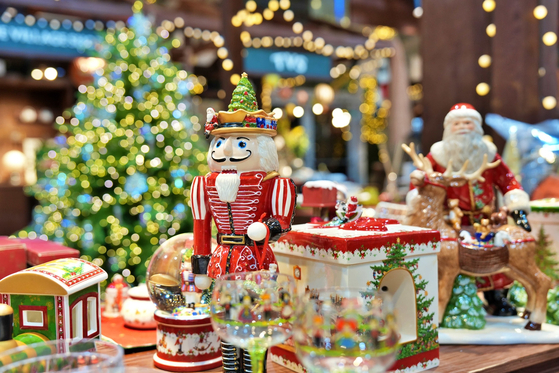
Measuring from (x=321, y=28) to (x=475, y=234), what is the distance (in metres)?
6.30

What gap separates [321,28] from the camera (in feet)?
25.0

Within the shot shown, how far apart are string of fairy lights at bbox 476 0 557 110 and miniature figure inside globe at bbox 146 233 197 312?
1868mm

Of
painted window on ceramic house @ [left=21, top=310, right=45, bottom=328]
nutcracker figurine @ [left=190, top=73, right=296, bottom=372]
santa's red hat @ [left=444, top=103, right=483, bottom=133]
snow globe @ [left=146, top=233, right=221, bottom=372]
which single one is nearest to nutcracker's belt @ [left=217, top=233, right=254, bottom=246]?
nutcracker figurine @ [left=190, top=73, right=296, bottom=372]

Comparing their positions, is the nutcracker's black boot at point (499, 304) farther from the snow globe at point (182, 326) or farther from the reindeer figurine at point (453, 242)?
the snow globe at point (182, 326)

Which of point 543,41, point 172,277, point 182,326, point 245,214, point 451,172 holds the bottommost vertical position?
point 182,326

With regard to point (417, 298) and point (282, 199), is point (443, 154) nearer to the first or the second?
point (417, 298)

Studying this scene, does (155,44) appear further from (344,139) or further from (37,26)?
(344,139)

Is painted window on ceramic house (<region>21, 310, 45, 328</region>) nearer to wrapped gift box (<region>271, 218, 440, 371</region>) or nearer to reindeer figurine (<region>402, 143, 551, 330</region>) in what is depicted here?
wrapped gift box (<region>271, 218, 440, 371</region>)

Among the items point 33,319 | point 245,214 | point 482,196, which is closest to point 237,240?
point 245,214

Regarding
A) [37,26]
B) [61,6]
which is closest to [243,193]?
[61,6]

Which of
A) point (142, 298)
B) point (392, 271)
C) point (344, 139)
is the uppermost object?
point (344, 139)

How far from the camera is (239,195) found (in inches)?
59.3

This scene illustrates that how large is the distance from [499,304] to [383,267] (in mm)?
847

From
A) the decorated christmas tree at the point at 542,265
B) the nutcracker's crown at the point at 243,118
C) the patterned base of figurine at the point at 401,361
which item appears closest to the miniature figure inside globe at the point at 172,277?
the patterned base of figurine at the point at 401,361
